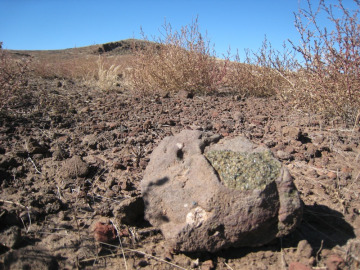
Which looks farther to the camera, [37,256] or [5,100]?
[5,100]

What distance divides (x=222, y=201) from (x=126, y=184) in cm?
95

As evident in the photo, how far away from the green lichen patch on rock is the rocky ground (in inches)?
18.0

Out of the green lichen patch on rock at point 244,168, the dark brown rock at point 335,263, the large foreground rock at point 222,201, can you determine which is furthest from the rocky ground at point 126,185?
the green lichen patch on rock at point 244,168

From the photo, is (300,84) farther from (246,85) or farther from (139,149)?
(139,149)

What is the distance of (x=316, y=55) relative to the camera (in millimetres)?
3355

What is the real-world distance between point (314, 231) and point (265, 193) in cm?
63

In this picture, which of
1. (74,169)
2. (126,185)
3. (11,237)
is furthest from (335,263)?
(74,169)

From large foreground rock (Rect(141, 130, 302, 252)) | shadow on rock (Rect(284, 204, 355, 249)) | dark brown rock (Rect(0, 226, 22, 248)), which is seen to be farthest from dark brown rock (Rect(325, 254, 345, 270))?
dark brown rock (Rect(0, 226, 22, 248))

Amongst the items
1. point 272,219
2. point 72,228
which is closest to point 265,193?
point 272,219

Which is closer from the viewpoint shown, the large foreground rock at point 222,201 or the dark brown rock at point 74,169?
the large foreground rock at point 222,201

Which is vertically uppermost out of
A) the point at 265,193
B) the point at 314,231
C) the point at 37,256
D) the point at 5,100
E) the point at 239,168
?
the point at 5,100

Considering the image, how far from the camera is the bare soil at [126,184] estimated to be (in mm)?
1638

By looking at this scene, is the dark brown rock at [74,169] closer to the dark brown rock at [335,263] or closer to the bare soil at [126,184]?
the bare soil at [126,184]

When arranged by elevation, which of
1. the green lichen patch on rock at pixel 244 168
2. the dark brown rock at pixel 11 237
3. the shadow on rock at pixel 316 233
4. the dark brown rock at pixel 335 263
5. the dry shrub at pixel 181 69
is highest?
the dry shrub at pixel 181 69
